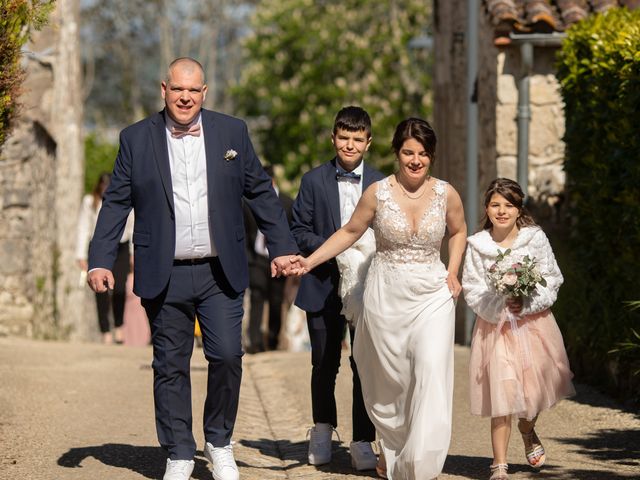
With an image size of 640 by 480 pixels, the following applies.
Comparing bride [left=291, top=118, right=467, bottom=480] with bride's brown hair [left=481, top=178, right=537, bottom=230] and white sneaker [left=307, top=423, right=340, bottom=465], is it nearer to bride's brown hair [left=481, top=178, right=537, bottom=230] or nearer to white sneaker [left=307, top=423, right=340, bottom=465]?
bride's brown hair [left=481, top=178, right=537, bottom=230]

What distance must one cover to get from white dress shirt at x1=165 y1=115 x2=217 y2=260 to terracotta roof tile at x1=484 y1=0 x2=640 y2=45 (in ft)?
21.0

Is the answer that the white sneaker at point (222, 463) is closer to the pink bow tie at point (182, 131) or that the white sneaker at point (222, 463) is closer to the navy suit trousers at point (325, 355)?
the navy suit trousers at point (325, 355)

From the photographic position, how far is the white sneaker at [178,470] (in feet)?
20.2

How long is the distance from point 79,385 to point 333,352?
3345 millimetres

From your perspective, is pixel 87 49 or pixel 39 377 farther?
pixel 87 49

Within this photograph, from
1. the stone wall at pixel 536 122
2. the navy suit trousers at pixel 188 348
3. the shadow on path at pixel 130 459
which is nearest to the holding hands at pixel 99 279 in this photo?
the navy suit trousers at pixel 188 348

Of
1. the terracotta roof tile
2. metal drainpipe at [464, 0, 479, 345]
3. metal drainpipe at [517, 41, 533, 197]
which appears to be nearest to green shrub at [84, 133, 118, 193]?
metal drainpipe at [464, 0, 479, 345]

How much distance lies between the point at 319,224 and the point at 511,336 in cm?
121

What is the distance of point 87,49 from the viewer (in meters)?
46.6

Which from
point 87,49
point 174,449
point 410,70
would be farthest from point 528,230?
point 87,49

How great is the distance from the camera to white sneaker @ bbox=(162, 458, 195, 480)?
20.2ft

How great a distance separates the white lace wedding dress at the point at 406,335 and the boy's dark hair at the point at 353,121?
1.65 feet

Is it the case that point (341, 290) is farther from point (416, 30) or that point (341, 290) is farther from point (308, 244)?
point (416, 30)

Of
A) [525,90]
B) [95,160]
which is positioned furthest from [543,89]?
[95,160]
